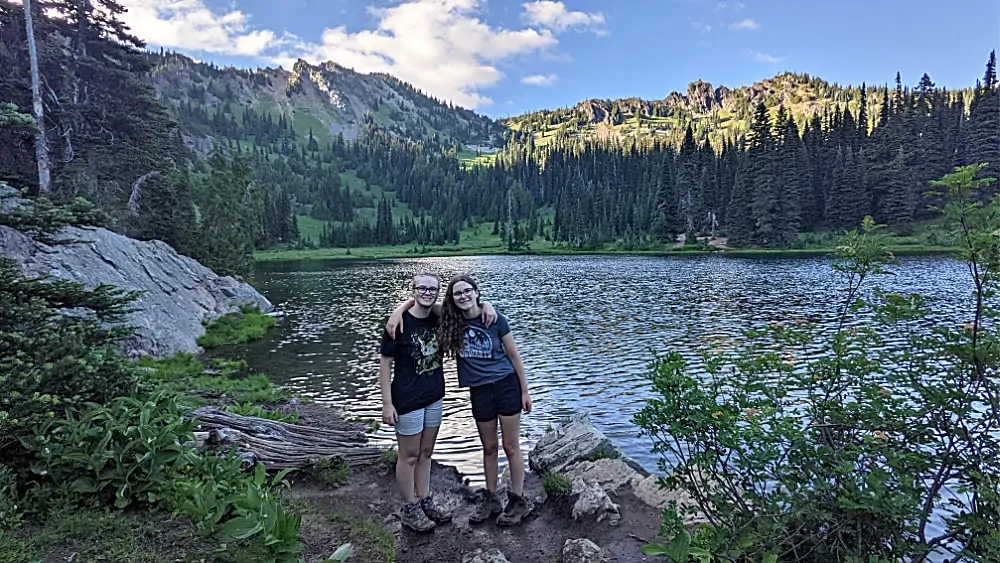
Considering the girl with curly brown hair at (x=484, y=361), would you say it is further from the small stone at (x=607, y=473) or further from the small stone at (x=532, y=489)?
the small stone at (x=607, y=473)

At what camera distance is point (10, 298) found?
17.5ft

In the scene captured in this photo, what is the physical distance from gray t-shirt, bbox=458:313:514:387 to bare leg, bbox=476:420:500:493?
651mm

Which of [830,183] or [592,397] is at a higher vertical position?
[830,183]

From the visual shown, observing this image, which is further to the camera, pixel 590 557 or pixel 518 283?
pixel 518 283

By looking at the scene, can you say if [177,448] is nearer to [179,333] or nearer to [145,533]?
[145,533]

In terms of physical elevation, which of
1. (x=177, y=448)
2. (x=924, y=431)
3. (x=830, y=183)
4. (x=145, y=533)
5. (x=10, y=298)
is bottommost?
(x=145, y=533)

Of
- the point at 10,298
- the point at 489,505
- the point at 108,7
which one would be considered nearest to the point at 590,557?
the point at 489,505

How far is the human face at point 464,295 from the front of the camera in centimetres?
607

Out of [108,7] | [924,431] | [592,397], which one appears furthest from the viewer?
[108,7]

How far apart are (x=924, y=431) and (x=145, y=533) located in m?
6.71

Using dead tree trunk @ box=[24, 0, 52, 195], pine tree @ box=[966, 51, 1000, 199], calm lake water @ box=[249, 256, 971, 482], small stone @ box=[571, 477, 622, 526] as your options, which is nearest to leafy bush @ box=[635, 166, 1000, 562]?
calm lake water @ box=[249, 256, 971, 482]

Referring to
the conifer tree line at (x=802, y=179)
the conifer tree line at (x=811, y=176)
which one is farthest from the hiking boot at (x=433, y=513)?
the conifer tree line at (x=811, y=176)

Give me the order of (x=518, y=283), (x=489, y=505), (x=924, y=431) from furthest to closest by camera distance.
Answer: (x=518, y=283) → (x=489, y=505) → (x=924, y=431)

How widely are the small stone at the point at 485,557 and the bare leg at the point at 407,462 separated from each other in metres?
1.16
